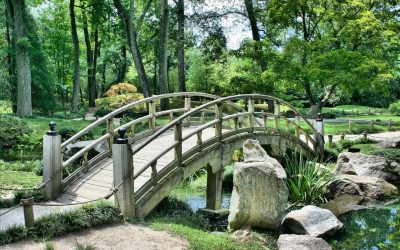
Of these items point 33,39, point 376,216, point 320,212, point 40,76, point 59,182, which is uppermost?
point 33,39

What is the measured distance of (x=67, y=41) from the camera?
159 ft

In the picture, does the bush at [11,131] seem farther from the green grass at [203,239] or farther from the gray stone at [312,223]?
the gray stone at [312,223]

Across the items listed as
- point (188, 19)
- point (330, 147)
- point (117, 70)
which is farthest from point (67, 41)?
point (330, 147)

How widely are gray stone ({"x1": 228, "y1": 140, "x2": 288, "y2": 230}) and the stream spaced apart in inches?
56.5

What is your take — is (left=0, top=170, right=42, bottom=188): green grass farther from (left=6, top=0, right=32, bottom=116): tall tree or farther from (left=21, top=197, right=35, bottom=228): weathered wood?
(left=6, top=0, right=32, bottom=116): tall tree

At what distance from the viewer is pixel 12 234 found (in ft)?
22.5

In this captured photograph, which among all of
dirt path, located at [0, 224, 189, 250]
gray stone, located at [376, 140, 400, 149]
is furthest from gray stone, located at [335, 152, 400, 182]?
dirt path, located at [0, 224, 189, 250]

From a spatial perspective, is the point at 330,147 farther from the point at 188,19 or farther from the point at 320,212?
the point at 188,19

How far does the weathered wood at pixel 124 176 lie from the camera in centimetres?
813

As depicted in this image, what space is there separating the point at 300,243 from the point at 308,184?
16.1 feet

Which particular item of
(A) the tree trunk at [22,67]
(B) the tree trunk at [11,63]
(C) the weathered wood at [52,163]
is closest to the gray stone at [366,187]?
(C) the weathered wood at [52,163]

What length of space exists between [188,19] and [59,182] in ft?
81.8

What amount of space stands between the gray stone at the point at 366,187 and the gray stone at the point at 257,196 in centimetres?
473

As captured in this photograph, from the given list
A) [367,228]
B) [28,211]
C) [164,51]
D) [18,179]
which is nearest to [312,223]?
[367,228]
